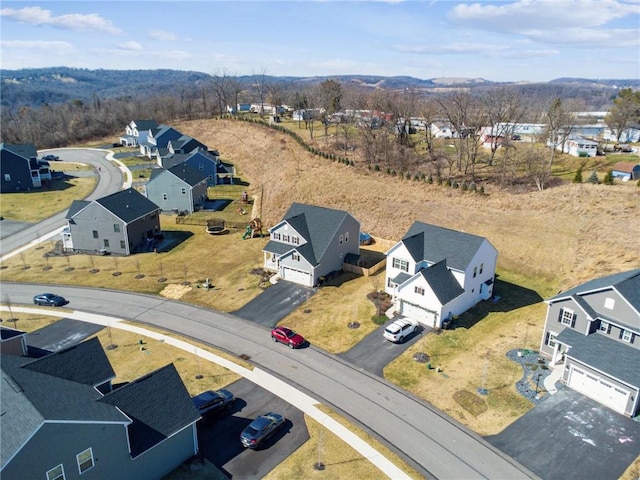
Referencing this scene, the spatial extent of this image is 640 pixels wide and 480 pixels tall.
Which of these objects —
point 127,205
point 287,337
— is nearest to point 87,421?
point 287,337

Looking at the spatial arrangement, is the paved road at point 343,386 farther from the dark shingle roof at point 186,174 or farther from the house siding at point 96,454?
the dark shingle roof at point 186,174

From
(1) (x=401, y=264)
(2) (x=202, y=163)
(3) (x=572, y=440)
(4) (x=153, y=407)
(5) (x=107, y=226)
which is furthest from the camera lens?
(2) (x=202, y=163)

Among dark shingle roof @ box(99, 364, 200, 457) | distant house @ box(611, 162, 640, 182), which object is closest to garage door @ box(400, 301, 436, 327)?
dark shingle roof @ box(99, 364, 200, 457)

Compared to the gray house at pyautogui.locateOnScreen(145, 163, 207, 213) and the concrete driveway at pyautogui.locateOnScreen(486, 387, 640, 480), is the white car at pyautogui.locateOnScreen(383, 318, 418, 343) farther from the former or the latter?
the gray house at pyautogui.locateOnScreen(145, 163, 207, 213)

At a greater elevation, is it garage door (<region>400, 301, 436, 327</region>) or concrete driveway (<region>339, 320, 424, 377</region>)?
garage door (<region>400, 301, 436, 327</region>)

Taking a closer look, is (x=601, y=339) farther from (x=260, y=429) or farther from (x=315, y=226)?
(x=315, y=226)

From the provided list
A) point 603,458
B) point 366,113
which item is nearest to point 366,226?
point 603,458

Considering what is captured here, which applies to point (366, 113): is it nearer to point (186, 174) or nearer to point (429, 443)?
point (186, 174)
